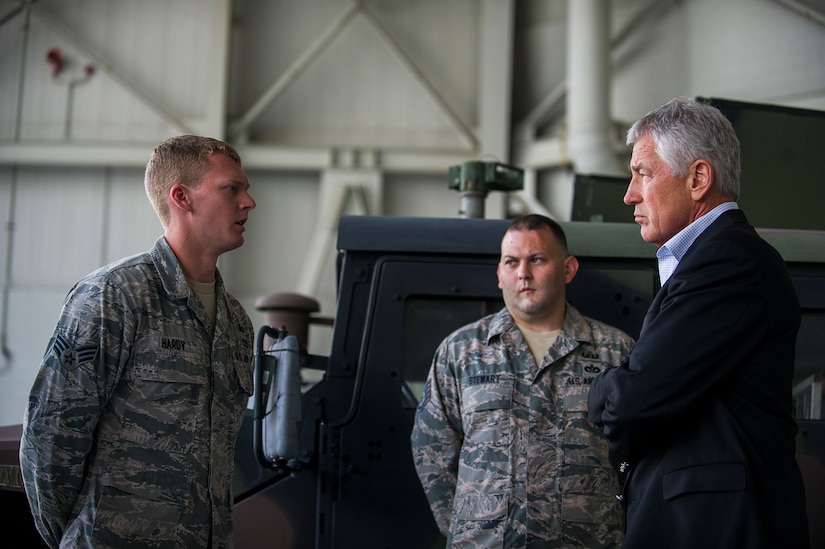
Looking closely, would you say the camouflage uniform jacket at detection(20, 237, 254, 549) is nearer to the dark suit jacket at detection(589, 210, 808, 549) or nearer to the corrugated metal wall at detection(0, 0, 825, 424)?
the dark suit jacket at detection(589, 210, 808, 549)

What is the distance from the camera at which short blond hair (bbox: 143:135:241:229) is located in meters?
2.29

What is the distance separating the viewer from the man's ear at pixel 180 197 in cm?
227

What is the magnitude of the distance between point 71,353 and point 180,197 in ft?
1.69

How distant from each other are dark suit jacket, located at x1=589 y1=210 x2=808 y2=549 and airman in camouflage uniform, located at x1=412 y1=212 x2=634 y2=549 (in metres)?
0.73

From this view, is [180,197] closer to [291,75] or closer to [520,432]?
[520,432]

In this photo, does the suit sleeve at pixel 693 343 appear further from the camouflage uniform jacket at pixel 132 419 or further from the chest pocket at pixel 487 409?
the camouflage uniform jacket at pixel 132 419

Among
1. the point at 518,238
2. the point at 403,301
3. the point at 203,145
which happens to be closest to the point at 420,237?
the point at 403,301

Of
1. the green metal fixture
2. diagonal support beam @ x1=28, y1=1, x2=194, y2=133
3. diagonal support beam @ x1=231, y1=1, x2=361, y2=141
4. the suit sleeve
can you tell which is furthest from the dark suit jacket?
diagonal support beam @ x1=28, y1=1, x2=194, y2=133

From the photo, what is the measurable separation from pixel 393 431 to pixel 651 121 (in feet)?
4.90

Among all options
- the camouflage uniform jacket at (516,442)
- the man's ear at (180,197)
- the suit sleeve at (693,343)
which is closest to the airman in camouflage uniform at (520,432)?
the camouflage uniform jacket at (516,442)

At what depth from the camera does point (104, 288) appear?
2.08 meters

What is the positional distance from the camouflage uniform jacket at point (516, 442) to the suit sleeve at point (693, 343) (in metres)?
0.80

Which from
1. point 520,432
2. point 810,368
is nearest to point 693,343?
point 520,432

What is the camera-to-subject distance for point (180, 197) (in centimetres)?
227
